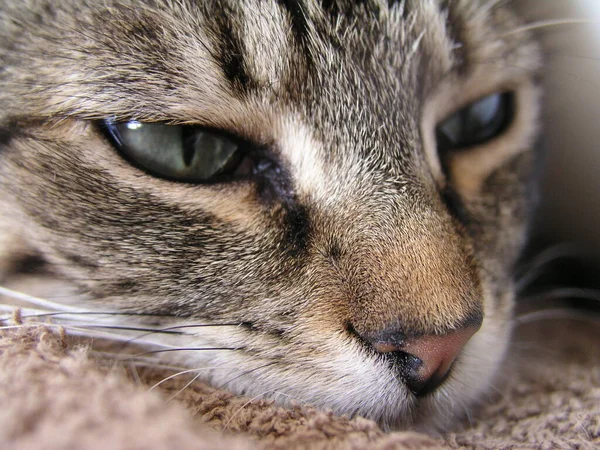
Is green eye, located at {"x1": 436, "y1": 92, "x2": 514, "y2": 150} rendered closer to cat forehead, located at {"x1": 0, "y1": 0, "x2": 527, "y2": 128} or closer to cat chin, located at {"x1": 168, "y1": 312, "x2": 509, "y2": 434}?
cat forehead, located at {"x1": 0, "y1": 0, "x2": 527, "y2": 128}

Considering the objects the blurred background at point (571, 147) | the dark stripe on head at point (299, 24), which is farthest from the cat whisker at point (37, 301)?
the blurred background at point (571, 147)

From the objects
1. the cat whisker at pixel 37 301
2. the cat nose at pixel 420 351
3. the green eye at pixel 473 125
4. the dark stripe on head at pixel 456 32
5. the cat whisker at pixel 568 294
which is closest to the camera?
the cat nose at pixel 420 351

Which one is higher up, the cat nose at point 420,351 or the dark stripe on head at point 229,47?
the dark stripe on head at point 229,47

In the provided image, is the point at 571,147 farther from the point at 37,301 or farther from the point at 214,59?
the point at 37,301

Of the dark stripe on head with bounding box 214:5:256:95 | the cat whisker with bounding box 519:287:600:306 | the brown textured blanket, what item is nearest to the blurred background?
the cat whisker with bounding box 519:287:600:306

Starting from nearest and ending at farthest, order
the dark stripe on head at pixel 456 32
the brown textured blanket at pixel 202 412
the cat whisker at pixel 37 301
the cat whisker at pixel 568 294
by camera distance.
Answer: the brown textured blanket at pixel 202 412 → the cat whisker at pixel 37 301 → the dark stripe on head at pixel 456 32 → the cat whisker at pixel 568 294

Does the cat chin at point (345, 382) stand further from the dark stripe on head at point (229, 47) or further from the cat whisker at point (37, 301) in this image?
the dark stripe on head at point (229, 47)

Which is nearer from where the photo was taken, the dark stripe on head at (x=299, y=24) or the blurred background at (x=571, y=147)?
the dark stripe on head at (x=299, y=24)
